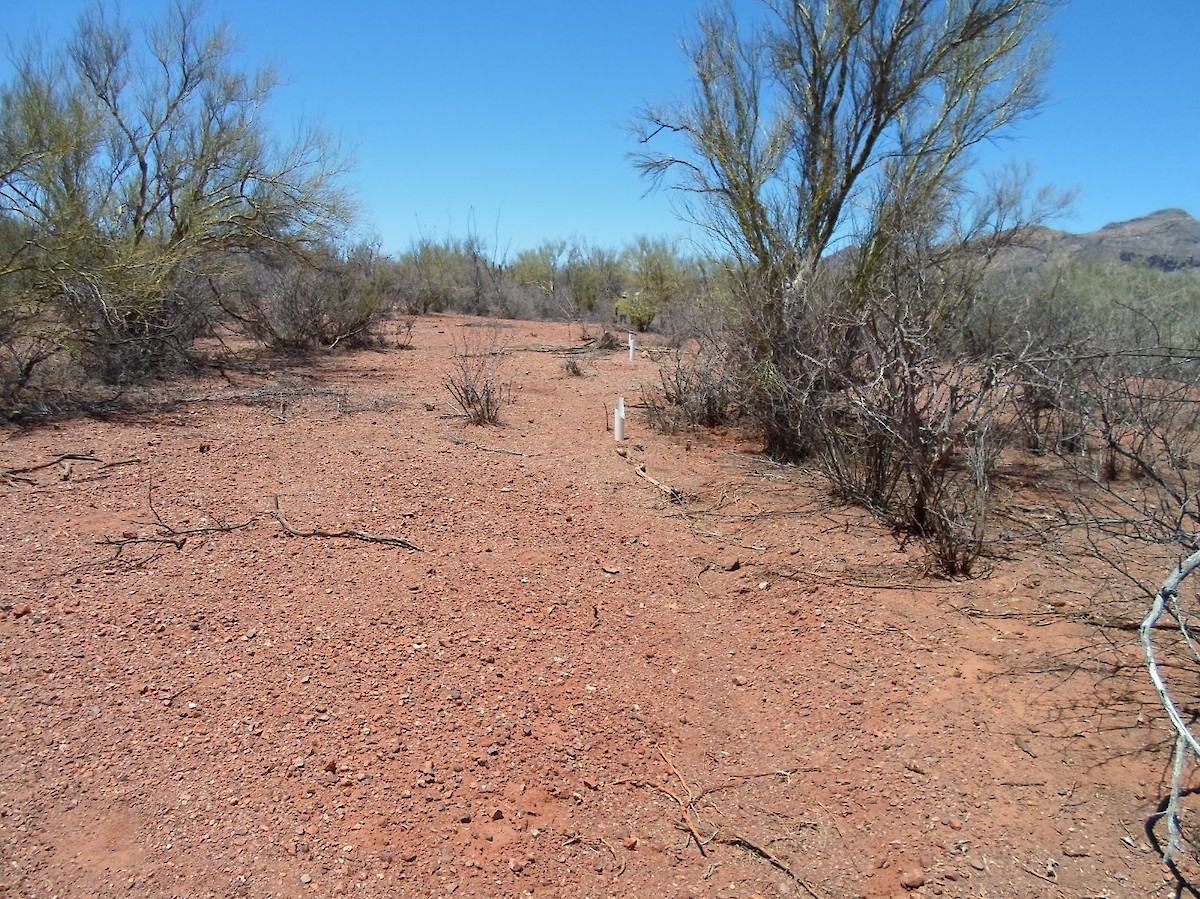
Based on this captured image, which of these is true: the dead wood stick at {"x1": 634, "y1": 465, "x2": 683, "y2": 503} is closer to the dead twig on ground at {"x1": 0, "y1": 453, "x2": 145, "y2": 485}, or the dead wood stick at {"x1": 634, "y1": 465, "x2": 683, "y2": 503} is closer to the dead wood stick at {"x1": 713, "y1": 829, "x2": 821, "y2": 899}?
the dead wood stick at {"x1": 713, "y1": 829, "x2": 821, "y2": 899}

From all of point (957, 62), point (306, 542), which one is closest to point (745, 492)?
point (306, 542)

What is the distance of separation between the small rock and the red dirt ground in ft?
0.04

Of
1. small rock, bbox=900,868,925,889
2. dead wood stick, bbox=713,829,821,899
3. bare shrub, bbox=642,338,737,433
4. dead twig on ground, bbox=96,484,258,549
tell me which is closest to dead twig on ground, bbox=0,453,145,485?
dead twig on ground, bbox=96,484,258,549

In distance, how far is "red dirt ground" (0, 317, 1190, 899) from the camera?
8.86 ft

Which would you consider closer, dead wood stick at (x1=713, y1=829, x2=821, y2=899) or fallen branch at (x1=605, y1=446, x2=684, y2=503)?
dead wood stick at (x1=713, y1=829, x2=821, y2=899)

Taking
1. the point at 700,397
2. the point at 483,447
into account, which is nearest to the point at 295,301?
the point at 483,447

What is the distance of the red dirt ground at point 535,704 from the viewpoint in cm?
270

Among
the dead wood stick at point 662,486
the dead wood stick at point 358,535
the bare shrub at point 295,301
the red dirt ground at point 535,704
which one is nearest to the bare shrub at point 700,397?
the dead wood stick at point 662,486

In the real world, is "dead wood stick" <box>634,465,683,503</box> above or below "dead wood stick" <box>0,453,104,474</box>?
below

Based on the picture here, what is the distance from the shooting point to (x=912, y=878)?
2639mm

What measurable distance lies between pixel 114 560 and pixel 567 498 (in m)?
2.95

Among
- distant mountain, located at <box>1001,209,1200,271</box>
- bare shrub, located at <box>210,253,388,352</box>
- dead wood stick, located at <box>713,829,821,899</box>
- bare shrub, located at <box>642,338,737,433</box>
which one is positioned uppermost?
distant mountain, located at <box>1001,209,1200,271</box>

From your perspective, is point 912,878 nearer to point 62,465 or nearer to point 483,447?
point 483,447

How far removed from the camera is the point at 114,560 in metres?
4.50
